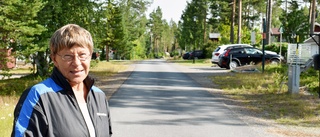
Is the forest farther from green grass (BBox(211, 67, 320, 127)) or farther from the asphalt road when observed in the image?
green grass (BBox(211, 67, 320, 127))

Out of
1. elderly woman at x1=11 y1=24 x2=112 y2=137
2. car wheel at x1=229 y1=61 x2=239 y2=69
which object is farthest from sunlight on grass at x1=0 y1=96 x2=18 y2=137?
car wheel at x1=229 y1=61 x2=239 y2=69

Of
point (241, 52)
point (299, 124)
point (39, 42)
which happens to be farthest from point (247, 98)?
point (241, 52)

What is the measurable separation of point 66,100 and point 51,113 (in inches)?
4.7

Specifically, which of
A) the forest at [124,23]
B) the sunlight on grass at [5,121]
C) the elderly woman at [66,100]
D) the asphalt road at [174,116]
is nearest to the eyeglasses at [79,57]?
the elderly woman at [66,100]

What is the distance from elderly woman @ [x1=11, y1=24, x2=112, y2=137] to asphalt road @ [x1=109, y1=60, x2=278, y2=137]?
18.0ft

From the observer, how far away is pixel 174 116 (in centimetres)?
1027

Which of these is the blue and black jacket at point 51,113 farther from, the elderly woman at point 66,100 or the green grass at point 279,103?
the green grass at point 279,103

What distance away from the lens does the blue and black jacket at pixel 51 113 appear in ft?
7.63

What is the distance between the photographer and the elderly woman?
7.66ft

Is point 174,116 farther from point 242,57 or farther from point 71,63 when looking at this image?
point 242,57

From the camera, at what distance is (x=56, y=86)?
2.48m

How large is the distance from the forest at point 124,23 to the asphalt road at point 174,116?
4330 mm

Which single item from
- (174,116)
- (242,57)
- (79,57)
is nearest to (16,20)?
(174,116)

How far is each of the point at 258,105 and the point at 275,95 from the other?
218 cm
